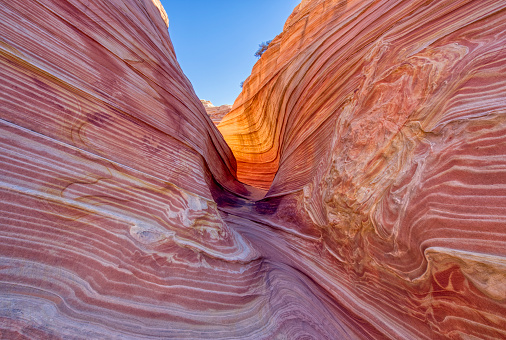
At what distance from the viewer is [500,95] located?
2.94 ft

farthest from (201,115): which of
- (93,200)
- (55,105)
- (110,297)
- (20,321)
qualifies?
(20,321)

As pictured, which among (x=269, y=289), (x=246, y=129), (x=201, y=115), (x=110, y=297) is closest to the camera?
(x=110, y=297)

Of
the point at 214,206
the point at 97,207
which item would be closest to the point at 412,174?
the point at 214,206

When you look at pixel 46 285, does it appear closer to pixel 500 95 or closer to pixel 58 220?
pixel 58 220

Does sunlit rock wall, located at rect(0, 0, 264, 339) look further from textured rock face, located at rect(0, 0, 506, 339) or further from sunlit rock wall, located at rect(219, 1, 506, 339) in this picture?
sunlit rock wall, located at rect(219, 1, 506, 339)

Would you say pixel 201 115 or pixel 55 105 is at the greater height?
pixel 201 115

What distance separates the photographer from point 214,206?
5.56 feet

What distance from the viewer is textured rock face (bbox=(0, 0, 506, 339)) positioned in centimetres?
88

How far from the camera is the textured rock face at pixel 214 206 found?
0.88 m

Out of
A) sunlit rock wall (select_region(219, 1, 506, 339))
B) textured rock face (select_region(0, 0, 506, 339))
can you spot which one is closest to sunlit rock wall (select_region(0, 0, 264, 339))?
textured rock face (select_region(0, 0, 506, 339))

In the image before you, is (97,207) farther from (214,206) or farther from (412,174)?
(412,174)

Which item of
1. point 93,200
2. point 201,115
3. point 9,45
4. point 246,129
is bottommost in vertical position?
point 93,200

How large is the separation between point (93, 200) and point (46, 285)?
0.40 m

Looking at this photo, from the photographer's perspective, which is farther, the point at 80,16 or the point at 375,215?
the point at 80,16
